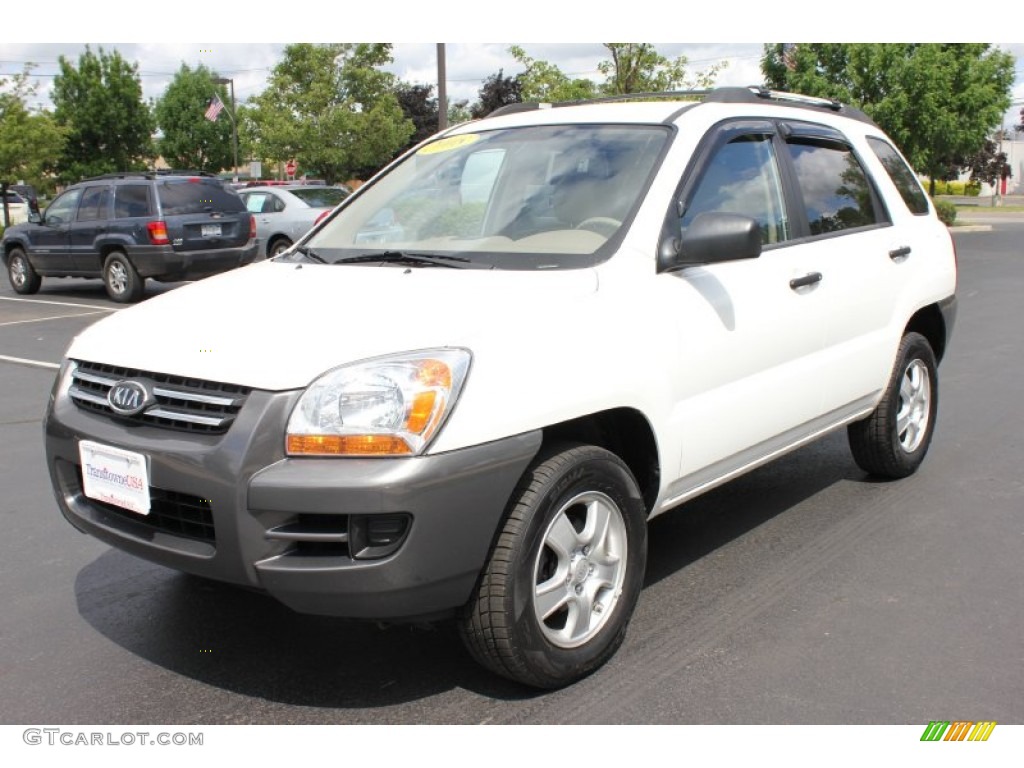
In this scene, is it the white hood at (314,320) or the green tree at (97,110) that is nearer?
the white hood at (314,320)

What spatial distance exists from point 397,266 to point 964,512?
3053mm

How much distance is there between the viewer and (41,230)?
53.2 ft

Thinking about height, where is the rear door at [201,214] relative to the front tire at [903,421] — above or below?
above

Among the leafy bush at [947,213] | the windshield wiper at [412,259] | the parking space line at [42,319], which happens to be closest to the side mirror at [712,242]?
the windshield wiper at [412,259]

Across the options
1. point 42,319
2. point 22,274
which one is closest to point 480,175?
point 42,319

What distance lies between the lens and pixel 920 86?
28.7m

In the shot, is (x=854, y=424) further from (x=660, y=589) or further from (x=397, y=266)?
(x=397, y=266)

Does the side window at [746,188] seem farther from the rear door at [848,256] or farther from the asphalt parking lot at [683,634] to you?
the asphalt parking lot at [683,634]

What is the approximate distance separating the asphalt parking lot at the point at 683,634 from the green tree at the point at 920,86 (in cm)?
2599

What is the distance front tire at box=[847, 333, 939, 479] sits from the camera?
5227 millimetres

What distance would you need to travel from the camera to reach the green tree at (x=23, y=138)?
34.4 meters

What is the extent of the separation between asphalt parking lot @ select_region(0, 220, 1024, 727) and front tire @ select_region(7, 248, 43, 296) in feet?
41.0

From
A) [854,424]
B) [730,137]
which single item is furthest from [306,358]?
[854,424]

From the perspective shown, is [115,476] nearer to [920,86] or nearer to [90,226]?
[90,226]
